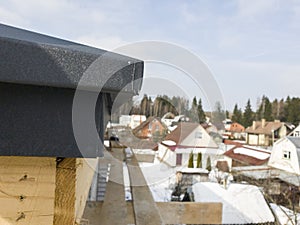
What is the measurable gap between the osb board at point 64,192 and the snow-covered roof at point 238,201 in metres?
4.88

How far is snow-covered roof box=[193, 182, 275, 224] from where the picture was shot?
541 centimetres

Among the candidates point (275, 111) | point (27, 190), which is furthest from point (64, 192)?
point (275, 111)

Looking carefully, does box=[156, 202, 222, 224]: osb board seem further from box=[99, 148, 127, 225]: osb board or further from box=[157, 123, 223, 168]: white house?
box=[157, 123, 223, 168]: white house

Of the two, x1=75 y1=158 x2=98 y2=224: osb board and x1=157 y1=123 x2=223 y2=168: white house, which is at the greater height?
x1=157 y1=123 x2=223 y2=168: white house

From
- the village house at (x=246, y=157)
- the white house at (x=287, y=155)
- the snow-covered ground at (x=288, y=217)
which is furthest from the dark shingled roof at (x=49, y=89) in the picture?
the village house at (x=246, y=157)

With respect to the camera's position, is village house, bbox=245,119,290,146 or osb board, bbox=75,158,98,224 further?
village house, bbox=245,119,290,146

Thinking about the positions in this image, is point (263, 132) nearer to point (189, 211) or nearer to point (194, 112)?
point (189, 211)

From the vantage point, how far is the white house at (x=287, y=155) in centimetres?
860

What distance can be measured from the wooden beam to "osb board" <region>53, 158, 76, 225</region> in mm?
477

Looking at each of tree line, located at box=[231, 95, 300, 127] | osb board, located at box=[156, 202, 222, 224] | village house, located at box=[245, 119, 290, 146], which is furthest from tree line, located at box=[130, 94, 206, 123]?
village house, located at box=[245, 119, 290, 146]

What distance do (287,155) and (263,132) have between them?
668 cm

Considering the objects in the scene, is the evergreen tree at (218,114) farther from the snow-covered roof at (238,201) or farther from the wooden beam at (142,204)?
the snow-covered roof at (238,201)

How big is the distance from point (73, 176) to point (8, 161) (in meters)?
0.11

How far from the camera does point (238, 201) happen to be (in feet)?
20.7
